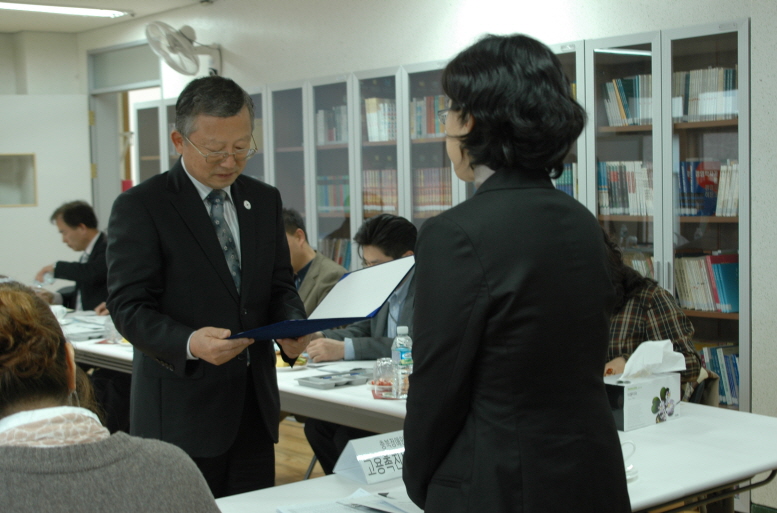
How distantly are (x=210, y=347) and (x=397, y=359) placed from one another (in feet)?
4.12

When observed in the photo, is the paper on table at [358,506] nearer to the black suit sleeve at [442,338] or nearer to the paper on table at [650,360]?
the black suit sleeve at [442,338]

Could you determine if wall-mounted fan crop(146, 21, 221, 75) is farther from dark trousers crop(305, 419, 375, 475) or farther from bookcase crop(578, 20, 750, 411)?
dark trousers crop(305, 419, 375, 475)

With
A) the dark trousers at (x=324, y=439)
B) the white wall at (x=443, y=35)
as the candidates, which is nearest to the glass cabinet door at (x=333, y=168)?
Result: the white wall at (x=443, y=35)

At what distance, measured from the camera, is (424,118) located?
470cm

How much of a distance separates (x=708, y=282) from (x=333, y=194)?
2.48 meters

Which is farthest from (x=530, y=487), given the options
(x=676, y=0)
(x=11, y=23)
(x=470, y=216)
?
(x=11, y=23)

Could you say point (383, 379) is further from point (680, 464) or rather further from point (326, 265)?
point (326, 265)

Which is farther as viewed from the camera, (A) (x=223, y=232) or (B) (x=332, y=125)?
(B) (x=332, y=125)

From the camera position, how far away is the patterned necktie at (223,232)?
6.69 feet

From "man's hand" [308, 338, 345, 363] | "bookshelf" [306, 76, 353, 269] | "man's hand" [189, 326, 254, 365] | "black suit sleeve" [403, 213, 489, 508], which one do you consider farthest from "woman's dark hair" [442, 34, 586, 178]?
"bookshelf" [306, 76, 353, 269]

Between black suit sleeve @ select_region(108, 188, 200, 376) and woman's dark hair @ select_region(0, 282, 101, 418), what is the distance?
2.26 feet

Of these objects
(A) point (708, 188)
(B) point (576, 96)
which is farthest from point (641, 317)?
(B) point (576, 96)

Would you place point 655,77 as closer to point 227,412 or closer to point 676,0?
point 676,0

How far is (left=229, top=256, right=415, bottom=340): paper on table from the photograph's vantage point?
174 cm
